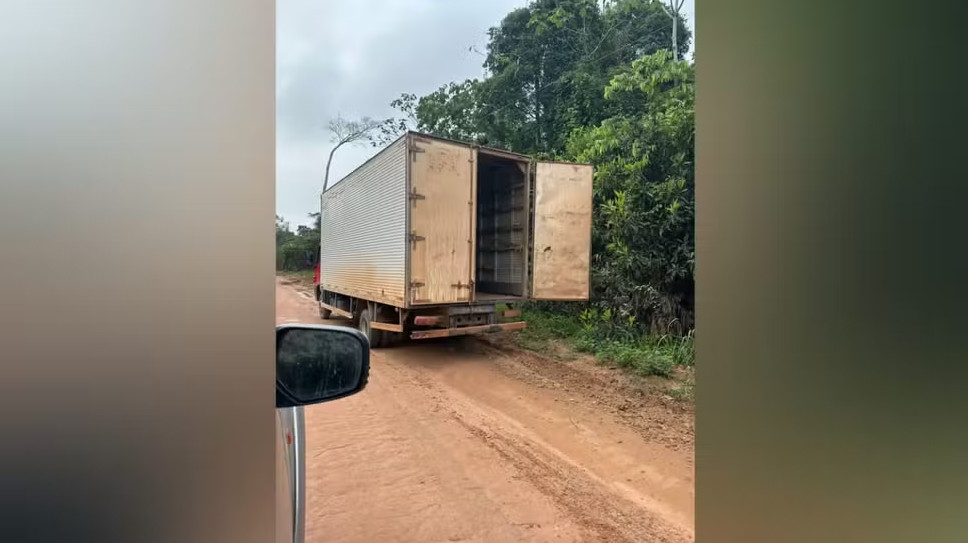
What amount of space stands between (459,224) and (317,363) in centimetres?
670

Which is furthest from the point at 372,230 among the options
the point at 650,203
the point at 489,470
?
the point at 489,470

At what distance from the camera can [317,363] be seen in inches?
42.0

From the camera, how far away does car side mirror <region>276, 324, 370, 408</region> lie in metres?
0.99

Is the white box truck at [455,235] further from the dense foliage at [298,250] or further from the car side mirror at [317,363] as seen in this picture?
the dense foliage at [298,250]

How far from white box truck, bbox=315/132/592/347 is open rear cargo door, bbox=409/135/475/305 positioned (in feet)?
0.05

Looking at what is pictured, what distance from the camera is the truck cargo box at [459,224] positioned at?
23.9 feet

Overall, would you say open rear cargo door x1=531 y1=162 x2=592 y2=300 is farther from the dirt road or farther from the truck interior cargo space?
the dirt road

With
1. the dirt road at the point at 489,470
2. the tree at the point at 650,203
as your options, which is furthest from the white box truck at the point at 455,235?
the dirt road at the point at 489,470

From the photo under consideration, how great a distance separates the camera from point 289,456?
4.57ft

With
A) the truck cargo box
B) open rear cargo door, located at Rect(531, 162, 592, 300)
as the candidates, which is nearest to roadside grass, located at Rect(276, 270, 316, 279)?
the truck cargo box
